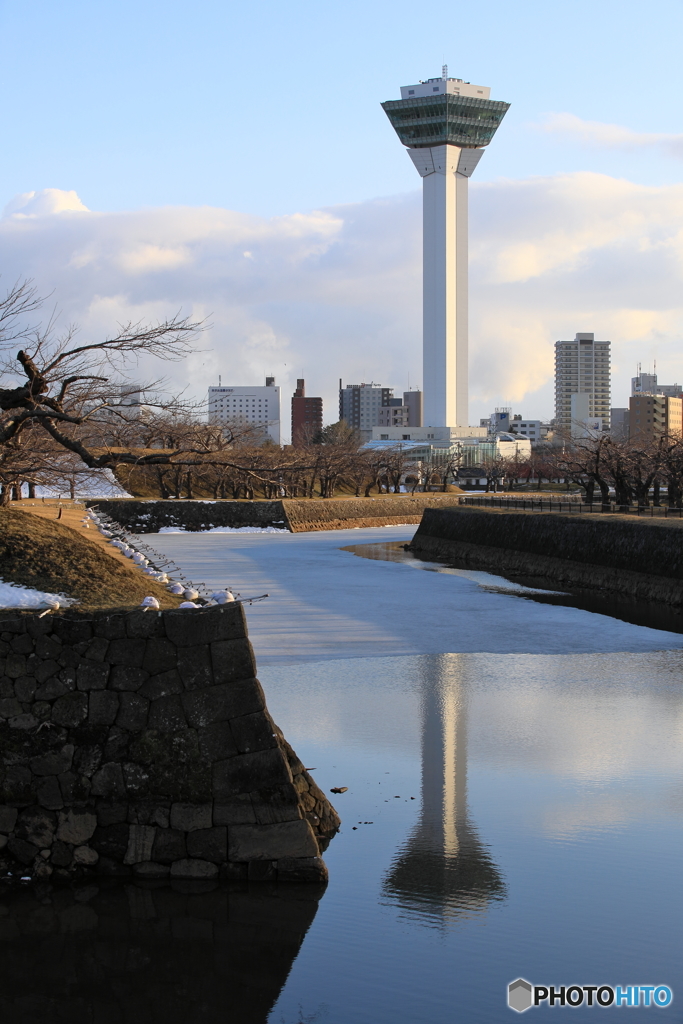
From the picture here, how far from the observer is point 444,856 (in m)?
7.93

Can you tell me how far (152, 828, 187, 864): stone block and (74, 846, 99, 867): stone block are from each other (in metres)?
0.47

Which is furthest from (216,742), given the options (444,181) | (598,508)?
(444,181)

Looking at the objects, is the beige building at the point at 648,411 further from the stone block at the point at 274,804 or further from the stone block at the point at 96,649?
the stone block at the point at 96,649

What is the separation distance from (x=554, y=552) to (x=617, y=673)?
16085mm

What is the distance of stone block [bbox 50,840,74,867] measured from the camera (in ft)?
23.6

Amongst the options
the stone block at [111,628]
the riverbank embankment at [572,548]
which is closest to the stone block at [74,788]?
the stone block at [111,628]

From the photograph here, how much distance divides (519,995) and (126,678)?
369cm

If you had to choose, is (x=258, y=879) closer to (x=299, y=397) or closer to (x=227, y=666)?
(x=227, y=666)

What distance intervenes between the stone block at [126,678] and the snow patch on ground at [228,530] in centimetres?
4101

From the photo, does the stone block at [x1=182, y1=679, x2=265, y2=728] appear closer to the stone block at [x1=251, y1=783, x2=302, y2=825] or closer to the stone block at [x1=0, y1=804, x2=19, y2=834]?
the stone block at [x1=251, y1=783, x2=302, y2=825]

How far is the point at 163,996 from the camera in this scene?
6.16 meters

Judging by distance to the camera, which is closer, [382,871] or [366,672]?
[382,871]

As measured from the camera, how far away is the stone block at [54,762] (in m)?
7.14

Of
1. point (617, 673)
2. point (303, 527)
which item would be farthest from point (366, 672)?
point (303, 527)
